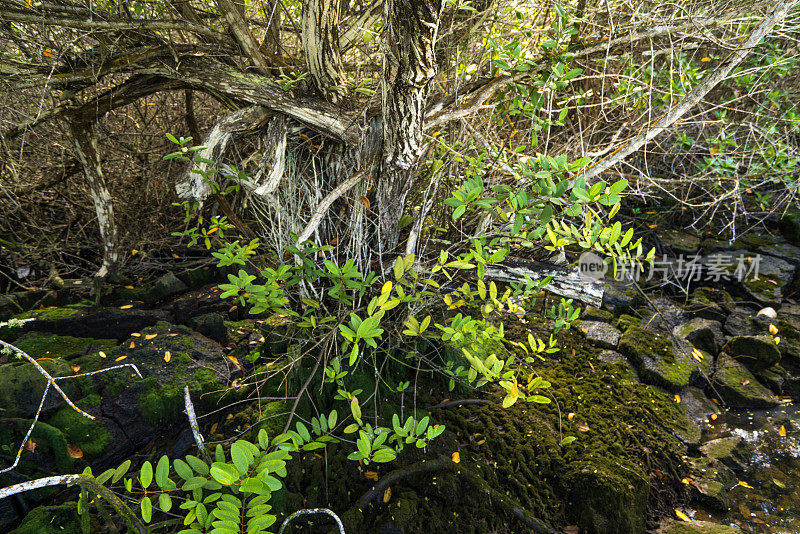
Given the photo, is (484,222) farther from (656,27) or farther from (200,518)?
(200,518)

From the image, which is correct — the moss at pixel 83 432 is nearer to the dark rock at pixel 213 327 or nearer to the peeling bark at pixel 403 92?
the dark rock at pixel 213 327

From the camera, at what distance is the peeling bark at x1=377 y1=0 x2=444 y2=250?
5.58 ft

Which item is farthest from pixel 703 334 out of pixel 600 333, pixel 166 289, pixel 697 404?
pixel 166 289

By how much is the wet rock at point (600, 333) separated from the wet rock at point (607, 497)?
1.28 metres

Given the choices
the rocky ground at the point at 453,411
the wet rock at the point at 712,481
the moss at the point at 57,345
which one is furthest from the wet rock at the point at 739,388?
the moss at the point at 57,345

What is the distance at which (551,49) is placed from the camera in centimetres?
213

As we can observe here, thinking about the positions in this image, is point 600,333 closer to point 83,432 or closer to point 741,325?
point 741,325

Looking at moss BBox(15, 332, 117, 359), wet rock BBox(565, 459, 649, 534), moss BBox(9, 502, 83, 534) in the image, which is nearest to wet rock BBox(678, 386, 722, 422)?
wet rock BBox(565, 459, 649, 534)

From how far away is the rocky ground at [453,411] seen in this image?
211cm

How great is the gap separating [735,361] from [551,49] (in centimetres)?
310

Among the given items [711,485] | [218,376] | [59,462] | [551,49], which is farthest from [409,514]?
[551,49]

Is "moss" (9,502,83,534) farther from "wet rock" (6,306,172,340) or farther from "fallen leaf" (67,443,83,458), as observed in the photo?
"wet rock" (6,306,172,340)

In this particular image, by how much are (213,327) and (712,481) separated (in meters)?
3.35

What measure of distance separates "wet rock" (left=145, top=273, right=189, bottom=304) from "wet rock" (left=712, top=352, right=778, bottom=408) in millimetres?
4437
